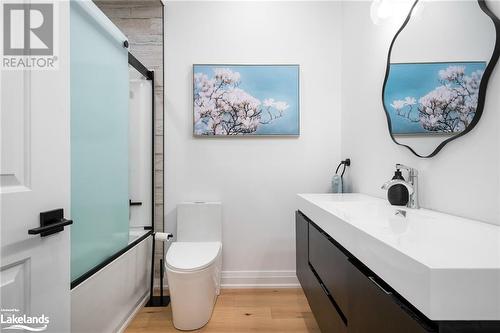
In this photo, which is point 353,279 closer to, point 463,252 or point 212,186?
point 463,252

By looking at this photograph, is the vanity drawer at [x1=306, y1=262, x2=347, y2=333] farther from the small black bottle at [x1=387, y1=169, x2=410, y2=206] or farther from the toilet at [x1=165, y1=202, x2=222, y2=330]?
the toilet at [x1=165, y1=202, x2=222, y2=330]

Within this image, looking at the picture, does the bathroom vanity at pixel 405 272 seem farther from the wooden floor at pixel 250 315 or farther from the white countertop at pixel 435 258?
the wooden floor at pixel 250 315

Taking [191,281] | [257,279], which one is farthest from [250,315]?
[191,281]

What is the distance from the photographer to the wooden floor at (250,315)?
1.79 meters

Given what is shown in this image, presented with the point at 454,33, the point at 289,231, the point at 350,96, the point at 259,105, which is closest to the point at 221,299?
the point at 289,231

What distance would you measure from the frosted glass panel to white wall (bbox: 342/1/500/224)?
170 cm

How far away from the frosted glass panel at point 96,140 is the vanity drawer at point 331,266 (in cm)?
120

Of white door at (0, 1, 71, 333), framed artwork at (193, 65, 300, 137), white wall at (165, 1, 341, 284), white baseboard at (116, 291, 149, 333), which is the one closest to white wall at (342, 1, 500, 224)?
white wall at (165, 1, 341, 284)

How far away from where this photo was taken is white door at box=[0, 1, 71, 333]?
2.51ft

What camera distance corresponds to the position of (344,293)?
103cm

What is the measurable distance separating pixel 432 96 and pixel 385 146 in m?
0.48

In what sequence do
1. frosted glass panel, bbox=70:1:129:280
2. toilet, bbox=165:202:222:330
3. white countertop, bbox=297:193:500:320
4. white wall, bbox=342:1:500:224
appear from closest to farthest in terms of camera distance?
white countertop, bbox=297:193:500:320
white wall, bbox=342:1:500:224
frosted glass panel, bbox=70:1:129:280
toilet, bbox=165:202:222:330

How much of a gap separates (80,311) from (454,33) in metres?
2.15

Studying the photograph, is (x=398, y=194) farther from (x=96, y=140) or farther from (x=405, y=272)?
(x=96, y=140)
